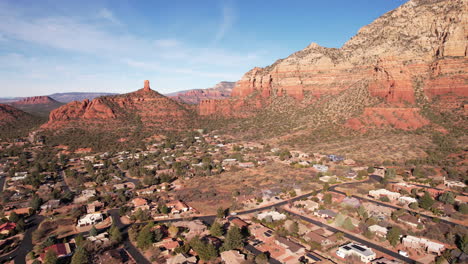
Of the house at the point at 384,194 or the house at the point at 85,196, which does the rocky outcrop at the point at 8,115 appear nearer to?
the house at the point at 85,196

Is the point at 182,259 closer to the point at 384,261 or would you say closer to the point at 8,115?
the point at 384,261

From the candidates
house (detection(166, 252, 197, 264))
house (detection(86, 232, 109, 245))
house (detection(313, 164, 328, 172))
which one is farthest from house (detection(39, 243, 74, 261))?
house (detection(313, 164, 328, 172))

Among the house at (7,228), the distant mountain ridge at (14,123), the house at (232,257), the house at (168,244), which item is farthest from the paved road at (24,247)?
the distant mountain ridge at (14,123)

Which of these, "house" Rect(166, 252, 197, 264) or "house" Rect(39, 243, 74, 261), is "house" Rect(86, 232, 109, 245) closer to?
"house" Rect(39, 243, 74, 261)

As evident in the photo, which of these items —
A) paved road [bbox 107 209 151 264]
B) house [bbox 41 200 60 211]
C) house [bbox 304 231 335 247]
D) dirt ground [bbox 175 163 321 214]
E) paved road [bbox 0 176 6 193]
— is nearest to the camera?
paved road [bbox 107 209 151 264]

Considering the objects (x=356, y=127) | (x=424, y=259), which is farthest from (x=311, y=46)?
(x=424, y=259)

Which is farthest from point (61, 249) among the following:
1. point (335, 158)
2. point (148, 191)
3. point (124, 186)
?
point (335, 158)
